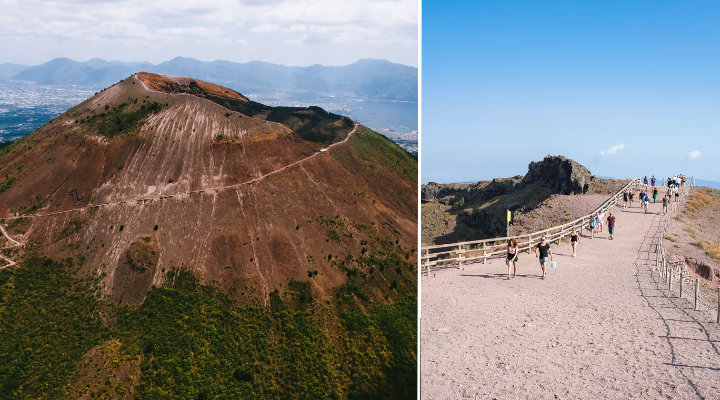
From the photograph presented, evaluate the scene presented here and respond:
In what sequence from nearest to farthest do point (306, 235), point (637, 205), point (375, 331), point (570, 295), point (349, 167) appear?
point (570, 295) < point (375, 331) < point (306, 235) < point (349, 167) < point (637, 205)

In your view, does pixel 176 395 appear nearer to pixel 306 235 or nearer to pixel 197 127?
pixel 306 235

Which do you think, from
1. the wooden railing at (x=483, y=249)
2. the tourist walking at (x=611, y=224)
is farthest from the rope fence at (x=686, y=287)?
the wooden railing at (x=483, y=249)

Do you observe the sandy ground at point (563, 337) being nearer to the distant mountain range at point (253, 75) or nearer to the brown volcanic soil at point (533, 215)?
the distant mountain range at point (253, 75)

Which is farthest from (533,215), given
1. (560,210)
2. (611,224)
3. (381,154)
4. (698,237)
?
(381,154)

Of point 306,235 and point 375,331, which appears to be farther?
point 306,235

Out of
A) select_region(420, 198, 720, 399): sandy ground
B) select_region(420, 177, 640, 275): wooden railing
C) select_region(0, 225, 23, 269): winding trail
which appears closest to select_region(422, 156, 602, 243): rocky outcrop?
select_region(420, 177, 640, 275): wooden railing

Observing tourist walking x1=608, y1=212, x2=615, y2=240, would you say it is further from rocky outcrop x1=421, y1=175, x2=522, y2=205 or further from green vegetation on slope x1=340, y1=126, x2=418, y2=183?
rocky outcrop x1=421, y1=175, x2=522, y2=205

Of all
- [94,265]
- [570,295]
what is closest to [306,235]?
[94,265]
